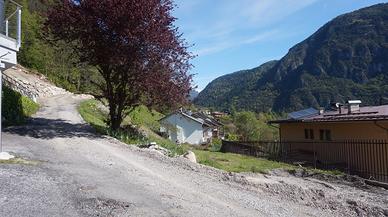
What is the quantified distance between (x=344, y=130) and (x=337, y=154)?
96.5 inches

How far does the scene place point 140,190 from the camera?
9172mm

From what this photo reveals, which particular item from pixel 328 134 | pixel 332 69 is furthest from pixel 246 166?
pixel 332 69

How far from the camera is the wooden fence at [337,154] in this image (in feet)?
64.5

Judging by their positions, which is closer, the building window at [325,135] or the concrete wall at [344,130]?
the concrete wall at [344,130]

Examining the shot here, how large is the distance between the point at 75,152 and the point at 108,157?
3.60ft

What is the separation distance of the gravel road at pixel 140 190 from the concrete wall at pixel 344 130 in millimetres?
9655

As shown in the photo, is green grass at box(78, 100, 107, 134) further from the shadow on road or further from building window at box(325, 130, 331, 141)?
building window at box(325, 130, 331, 141)

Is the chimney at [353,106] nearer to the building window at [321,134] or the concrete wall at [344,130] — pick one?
the concrete wall at [344,130]

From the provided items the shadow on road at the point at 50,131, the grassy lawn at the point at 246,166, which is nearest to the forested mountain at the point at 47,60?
the shadow on road at the point at 50,131

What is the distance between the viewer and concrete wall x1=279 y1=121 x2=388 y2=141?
2185cm

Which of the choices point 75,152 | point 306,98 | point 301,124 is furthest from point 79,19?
point 306,98

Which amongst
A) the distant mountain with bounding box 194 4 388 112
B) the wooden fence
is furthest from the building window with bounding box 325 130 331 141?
the distant mountain with bounding box 194 4 388 112

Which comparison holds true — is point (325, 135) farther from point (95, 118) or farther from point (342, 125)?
point (95, 118)

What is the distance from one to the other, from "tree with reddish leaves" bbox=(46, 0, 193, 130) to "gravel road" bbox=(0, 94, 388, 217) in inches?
145
